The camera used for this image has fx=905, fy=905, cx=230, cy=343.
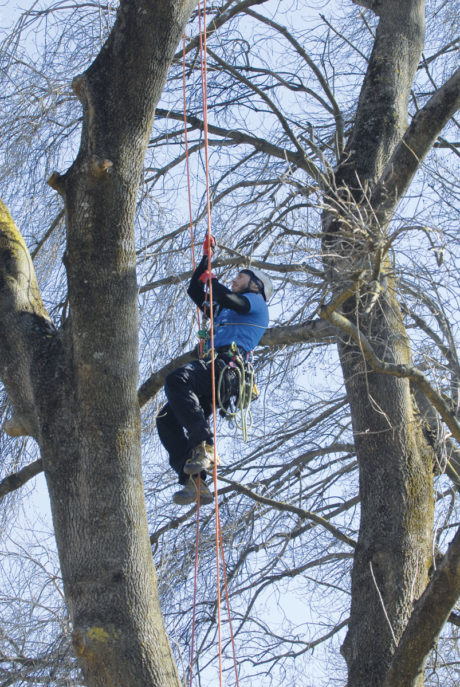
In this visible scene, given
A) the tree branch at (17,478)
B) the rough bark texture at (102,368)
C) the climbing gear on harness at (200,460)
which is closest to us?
the rough bark texture at (102,368)

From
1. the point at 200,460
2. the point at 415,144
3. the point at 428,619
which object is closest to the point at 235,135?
the point at 415,144

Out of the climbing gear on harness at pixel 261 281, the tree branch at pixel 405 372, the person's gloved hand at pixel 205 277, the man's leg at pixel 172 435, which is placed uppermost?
the climbing gear on harness at pixel 261 281

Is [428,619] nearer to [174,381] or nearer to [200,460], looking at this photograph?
[200,460]

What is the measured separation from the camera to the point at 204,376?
459cm

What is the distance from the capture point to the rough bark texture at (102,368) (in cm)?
303

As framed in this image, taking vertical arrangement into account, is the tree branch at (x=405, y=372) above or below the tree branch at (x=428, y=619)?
above

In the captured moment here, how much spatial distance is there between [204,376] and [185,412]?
0.26 m

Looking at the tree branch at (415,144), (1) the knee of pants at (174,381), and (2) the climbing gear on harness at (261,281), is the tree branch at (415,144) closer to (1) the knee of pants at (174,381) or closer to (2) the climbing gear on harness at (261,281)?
(2) the climbing gear on harness at (261,281)

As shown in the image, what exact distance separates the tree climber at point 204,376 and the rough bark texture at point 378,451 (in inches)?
20.8

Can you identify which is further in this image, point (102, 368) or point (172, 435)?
point (172, 435)

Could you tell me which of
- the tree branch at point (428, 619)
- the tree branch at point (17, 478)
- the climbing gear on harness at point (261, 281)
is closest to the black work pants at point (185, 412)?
the climbing gear on harness at point (261, 281)

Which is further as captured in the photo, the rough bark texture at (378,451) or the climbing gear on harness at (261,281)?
the climbing gear on harness at (261,281)

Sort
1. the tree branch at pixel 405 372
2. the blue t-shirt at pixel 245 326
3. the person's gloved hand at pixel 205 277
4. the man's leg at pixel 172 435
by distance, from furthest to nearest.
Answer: the blue t-shirt at pixel 245 326
the person's gloved hand at pixel 205 277
the man's leg at pixel 172 435
the tree branch at pixel 405 372

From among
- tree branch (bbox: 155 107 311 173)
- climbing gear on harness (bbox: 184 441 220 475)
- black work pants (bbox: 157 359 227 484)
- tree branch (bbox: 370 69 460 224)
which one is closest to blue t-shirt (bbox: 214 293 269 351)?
black work pants (bbox: 157 359 227 484)
